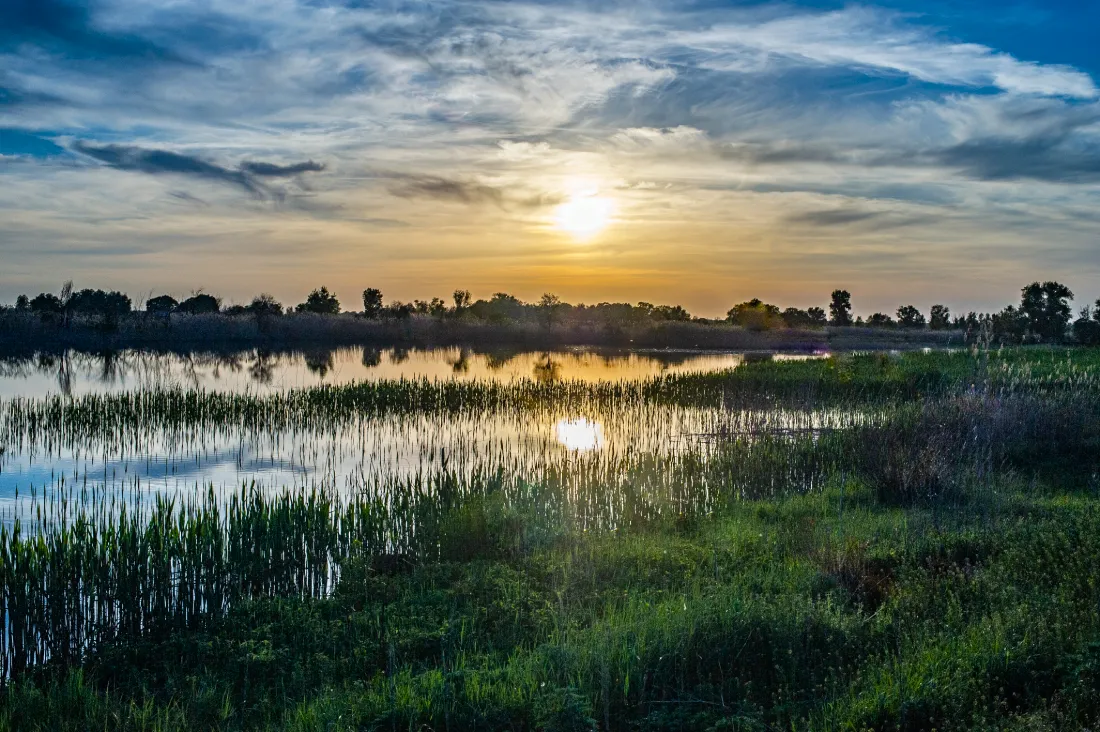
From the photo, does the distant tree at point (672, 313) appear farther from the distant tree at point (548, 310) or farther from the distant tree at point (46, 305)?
the distant tree at point (46, 305)

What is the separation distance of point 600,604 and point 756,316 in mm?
82462

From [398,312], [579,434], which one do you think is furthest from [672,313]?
[579,434]

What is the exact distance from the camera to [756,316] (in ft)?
289

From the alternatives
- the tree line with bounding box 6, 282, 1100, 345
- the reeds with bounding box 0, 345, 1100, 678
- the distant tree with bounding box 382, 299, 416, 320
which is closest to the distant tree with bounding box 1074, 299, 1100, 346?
the tree line with bounding box 6, 282, 1100, 345

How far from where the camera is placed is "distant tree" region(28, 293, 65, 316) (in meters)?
63.2

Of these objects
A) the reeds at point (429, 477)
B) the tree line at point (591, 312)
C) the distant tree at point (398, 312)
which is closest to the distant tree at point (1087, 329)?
the tree line at point (591, 312)

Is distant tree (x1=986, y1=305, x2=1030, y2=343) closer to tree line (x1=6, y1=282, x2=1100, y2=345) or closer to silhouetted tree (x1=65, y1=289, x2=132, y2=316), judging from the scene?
tree line (x1=6, y1=282, x2=1100, y2=345)

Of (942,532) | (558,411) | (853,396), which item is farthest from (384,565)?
(853,396)

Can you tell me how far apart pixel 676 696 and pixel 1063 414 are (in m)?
15.2

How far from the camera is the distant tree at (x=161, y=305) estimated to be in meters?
68.3

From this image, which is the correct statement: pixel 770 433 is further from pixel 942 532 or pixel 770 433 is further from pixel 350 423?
pixel 350 423

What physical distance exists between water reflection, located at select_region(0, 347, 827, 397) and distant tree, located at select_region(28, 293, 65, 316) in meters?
10.7

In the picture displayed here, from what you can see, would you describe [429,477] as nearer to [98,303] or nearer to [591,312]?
[98,303]

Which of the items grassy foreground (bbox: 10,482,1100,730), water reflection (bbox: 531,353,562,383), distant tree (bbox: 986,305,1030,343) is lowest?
grassy foreground (bbox: 10,482,1100,730)
